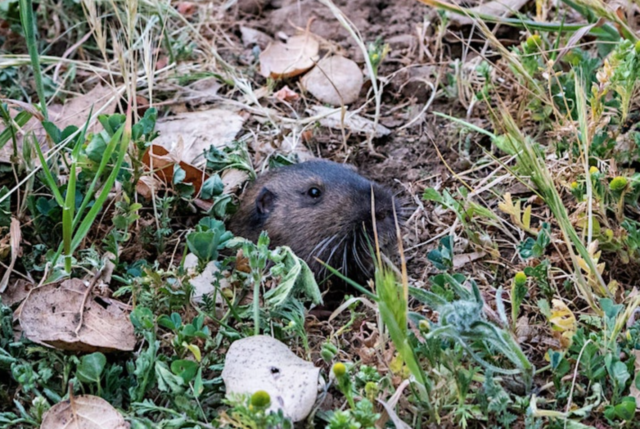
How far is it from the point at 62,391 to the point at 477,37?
3230mm

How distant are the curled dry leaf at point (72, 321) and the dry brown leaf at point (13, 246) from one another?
24cm

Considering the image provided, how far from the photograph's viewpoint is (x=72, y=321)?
122 inches

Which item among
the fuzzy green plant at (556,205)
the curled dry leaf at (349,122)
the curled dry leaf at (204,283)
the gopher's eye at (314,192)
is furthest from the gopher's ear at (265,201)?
the fuzzy green plant at (556,205)

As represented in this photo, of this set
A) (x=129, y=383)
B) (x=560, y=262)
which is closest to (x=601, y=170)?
(x=560, y=262)

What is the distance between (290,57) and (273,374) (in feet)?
8.77

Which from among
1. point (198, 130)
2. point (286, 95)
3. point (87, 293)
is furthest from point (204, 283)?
point (286, 95)

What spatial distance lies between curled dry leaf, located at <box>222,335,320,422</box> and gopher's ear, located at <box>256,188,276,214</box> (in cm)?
119

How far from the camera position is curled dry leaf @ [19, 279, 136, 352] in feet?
9.86

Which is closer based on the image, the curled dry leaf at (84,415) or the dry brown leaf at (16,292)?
the curled dry leaf at (84,415)

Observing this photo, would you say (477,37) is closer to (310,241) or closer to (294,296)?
(310,241)

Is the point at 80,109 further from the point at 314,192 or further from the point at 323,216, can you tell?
the point at 323,216

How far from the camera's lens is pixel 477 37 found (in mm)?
5020

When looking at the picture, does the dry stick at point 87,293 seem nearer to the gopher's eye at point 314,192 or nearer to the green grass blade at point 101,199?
the green grass blade at point 101,199

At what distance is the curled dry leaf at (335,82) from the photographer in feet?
15.8
